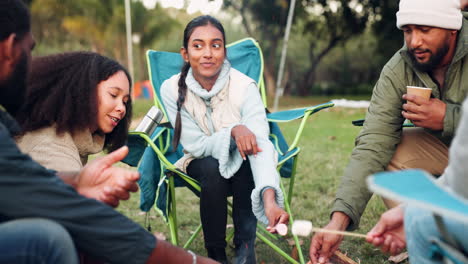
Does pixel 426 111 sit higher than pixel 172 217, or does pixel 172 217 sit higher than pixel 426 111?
pixel 426 111

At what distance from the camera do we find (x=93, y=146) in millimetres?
2098

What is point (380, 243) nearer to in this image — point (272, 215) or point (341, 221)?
point (341, 221)

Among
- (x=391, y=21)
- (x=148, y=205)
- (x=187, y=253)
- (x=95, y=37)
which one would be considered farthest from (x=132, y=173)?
(x=95, y=37)

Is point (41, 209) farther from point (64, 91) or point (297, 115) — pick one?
point (297, 115)

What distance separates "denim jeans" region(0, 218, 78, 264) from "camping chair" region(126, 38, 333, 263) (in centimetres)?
105

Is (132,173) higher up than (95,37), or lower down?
higher up

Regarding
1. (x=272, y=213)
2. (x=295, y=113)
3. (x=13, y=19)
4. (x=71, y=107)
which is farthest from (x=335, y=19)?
(x=13, y=19)

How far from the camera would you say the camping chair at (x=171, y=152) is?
7.91 feet

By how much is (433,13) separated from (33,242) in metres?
1.73

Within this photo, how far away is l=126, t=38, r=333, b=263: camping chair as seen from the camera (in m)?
2.41

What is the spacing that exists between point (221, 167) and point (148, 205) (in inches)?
20.5

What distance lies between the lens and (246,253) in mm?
2326

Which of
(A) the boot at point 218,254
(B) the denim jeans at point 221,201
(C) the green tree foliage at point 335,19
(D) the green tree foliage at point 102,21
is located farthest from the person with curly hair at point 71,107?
(D) the green tree foliage at point 102,21

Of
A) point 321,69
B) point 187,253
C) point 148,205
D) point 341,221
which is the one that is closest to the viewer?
point 187,253
